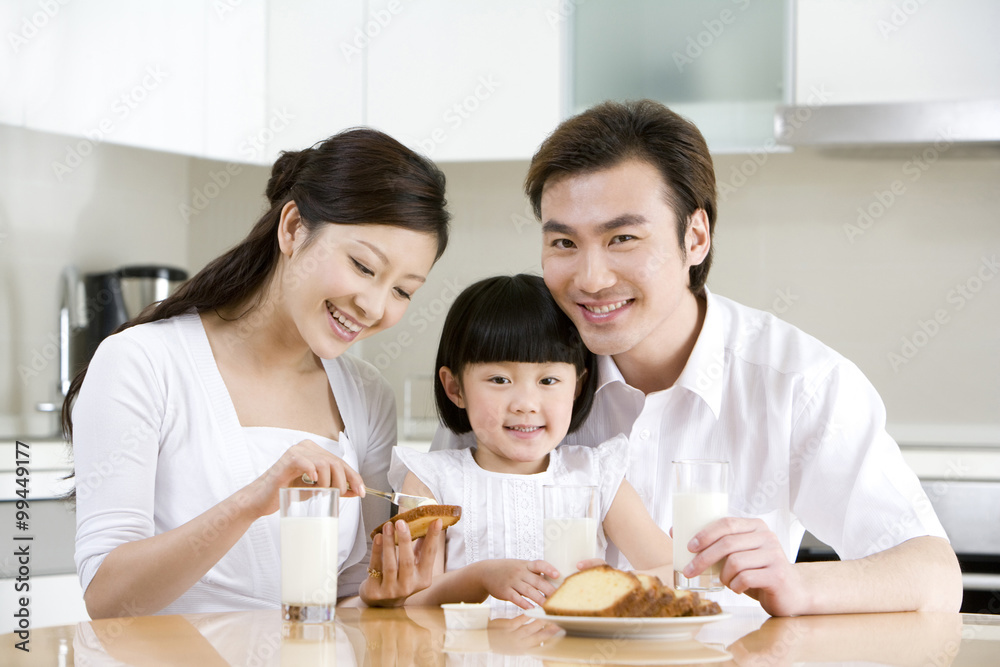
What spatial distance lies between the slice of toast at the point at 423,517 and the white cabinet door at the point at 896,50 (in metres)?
2.00

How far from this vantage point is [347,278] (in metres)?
1.63

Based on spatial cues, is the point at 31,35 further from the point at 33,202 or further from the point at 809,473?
the point at 809,473

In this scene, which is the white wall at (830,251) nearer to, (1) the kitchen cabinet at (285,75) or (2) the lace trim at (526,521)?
(1) the kitchen cabinet at (285,75)

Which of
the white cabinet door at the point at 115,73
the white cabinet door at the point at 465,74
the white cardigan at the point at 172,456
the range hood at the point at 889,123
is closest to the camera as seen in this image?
the white cardigan at the point at 172,456

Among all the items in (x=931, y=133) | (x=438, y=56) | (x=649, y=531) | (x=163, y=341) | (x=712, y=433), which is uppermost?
(x=438, y=56)

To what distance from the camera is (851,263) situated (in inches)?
127

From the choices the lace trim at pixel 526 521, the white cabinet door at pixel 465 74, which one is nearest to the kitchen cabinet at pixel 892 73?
the white cabinet door at pixel 465 74

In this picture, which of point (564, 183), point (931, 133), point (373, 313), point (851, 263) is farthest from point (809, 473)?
point (851, 263)

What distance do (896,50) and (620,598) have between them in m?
2.32

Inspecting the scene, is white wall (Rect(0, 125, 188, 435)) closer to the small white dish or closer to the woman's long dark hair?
the woman's long dark hair

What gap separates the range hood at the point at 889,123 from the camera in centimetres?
269

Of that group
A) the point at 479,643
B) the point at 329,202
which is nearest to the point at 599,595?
the point at 479,643

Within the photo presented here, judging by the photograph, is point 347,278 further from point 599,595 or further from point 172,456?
point 599,595

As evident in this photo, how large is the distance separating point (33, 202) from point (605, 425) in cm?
215
